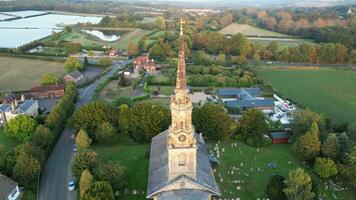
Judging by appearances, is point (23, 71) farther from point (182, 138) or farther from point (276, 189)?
point (276, 189)

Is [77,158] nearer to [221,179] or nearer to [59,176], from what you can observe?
[59,176]

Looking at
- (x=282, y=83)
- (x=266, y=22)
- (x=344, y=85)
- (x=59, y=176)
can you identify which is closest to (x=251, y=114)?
(x=59, y=176)

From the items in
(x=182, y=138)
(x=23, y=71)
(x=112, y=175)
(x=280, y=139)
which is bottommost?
(x=23, y=71)

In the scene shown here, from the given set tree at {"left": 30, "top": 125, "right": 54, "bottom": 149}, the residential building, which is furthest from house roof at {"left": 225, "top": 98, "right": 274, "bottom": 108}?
tree at {"left": 30, "top": 125, "right": 54, "bottom": 149}

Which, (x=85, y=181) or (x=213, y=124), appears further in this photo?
(x=213, y=124)

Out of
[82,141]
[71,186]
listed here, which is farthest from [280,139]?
[71,186]

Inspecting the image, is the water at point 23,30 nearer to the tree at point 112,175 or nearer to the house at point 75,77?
the house at point 75,77
